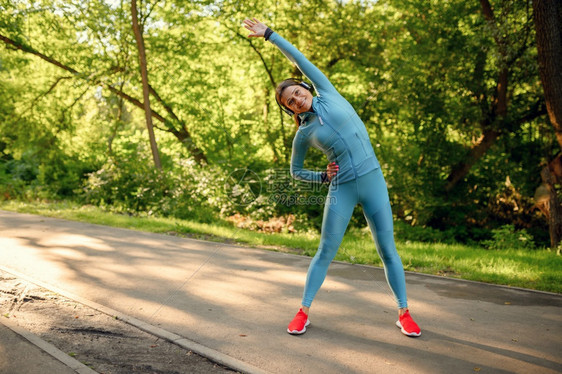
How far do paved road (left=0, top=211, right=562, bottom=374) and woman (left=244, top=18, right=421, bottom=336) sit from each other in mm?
337

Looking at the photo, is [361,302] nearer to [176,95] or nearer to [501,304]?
[501,304]

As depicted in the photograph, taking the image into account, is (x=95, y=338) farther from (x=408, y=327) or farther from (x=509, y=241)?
(x=509, y=241)

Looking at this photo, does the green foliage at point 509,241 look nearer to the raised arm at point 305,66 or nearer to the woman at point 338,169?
the woman at point 338,169

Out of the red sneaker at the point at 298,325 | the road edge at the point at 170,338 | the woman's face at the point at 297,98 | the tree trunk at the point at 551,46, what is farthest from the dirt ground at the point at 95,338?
the tree trunk at the point at 551,46

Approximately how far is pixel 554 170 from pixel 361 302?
9.61 metres

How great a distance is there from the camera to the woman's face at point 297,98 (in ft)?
12.6

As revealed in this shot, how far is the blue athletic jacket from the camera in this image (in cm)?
384

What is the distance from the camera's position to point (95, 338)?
372 cm

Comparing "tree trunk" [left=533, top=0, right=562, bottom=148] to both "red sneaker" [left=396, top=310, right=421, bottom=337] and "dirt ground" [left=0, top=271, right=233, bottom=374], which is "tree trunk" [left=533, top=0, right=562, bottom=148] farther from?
"dirt ground" [left=0, top=271, right=233, bottom=374]

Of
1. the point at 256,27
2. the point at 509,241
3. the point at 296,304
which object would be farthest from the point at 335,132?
the point at 509,241

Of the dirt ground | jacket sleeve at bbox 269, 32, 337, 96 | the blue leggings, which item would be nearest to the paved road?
the dirt ground

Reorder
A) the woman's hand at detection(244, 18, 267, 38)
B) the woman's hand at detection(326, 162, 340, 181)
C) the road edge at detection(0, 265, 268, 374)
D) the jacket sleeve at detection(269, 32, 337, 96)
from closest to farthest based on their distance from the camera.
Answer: the road edge at detection(0, 265, 268, 374)
the woman's hand at detection(326, 162, 340, 181)
the jacket sleeve at detection(269, 32, 337, 96)
the woman's hand at detection(244, 18, 267, 38)

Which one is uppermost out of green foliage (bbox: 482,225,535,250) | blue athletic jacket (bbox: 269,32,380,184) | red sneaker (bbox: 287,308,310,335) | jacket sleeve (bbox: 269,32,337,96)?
jacket sleeve (bbox: 269,32,337,96)

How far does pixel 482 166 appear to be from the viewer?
13.9m
